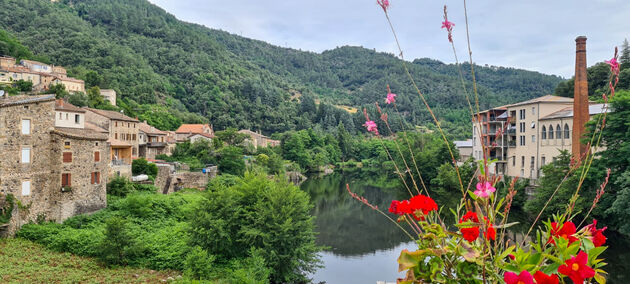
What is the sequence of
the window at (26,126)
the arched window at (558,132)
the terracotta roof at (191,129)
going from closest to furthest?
the window at (26,126) < the arched window at (558,132) < the terracotta roof at (191,129)

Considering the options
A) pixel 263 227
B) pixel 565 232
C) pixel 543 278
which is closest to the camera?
pixel 543 278

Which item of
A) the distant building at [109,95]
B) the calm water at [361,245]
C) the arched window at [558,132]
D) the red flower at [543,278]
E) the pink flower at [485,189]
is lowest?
the calm water at [361,245]

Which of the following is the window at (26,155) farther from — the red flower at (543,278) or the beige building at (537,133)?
the beige building at (537,133)

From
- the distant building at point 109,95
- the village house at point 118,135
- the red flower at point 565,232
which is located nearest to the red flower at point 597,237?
the red flower at point 565,232

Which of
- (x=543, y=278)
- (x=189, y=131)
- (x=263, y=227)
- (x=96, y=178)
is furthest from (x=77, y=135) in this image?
(x=189, y=131)

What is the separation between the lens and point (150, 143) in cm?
4453

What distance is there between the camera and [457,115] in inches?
4978

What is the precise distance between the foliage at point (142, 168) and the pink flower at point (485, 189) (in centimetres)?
3287

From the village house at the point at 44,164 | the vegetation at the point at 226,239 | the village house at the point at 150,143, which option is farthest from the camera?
the village house at the point at 150,143

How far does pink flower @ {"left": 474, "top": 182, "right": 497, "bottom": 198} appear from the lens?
8.55 ft

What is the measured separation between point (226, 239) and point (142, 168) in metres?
17.4

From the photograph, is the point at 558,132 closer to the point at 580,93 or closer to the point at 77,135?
the point at 580,93

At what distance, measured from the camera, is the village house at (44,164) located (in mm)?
18266

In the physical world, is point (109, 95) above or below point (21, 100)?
above
